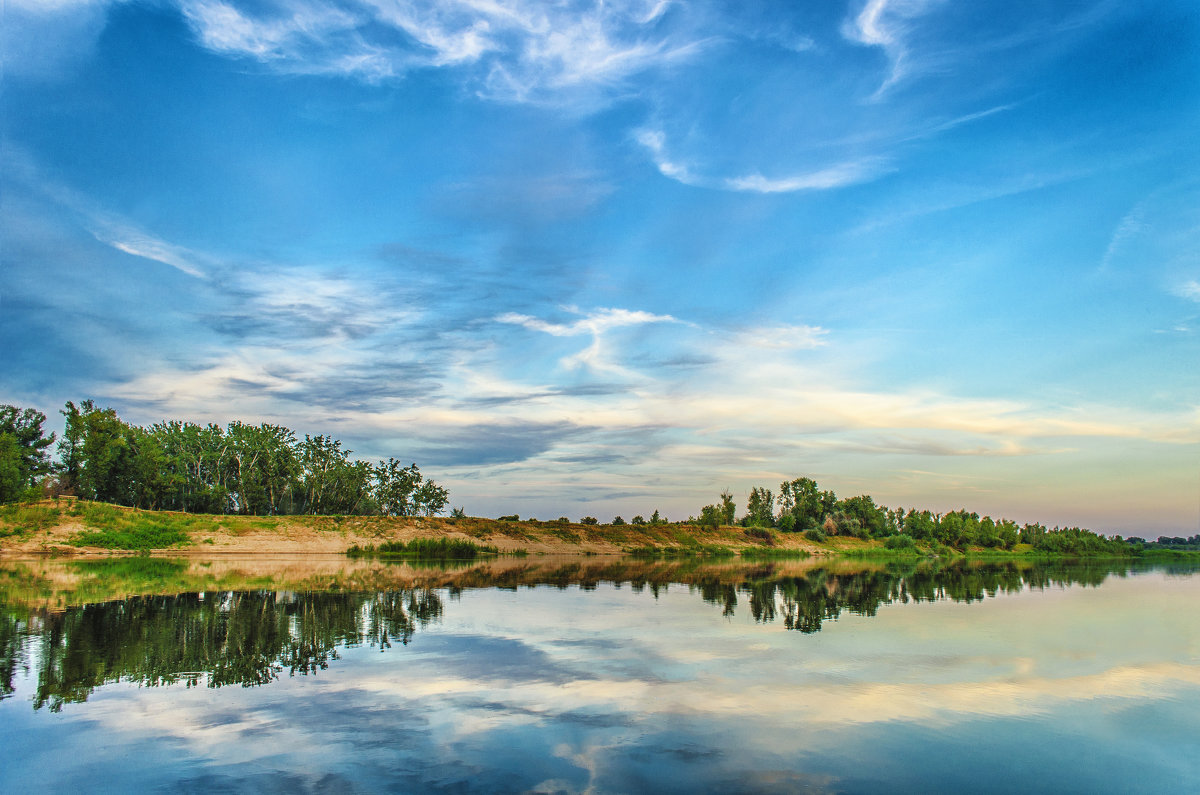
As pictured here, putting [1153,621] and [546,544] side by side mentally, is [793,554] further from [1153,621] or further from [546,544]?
[1153,621]

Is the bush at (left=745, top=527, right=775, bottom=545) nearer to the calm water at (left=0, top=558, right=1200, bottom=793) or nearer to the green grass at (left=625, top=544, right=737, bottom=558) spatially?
the green grass at (left=625, top=544, right=737, bottom=558)

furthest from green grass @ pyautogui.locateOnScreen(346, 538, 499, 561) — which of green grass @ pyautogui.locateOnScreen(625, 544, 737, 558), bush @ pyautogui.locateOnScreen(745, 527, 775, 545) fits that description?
bush @ pyautogui.locateOnScreen(745, 527, 775, 545)

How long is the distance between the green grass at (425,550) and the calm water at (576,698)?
144 feet

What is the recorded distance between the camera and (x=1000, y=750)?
37.9 ft

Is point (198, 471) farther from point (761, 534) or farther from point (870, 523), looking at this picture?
point (870, 523)

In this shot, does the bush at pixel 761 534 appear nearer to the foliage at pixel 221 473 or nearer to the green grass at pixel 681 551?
the green grass at pixel 681 551

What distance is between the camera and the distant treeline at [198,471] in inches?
3305

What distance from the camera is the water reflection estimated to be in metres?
16.0

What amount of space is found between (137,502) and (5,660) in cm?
8784

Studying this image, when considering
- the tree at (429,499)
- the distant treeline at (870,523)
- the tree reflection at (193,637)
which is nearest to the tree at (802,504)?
the distant treeline at (870,523)

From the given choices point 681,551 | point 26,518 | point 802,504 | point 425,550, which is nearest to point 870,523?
point 802,504

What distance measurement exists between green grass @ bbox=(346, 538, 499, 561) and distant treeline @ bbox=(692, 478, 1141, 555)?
62160 mm

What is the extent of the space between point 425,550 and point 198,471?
151ft

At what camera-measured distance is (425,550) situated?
76125 millimetres
